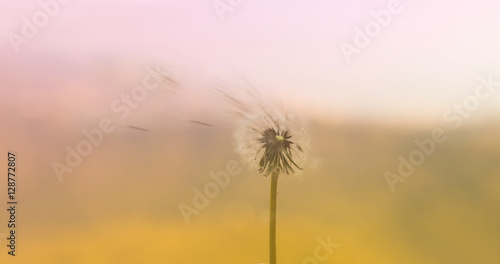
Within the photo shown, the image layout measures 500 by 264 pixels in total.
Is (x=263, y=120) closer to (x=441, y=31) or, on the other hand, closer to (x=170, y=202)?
(x=170, y=202)

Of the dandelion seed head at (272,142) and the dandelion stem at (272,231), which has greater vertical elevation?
the dandelion seed head at (272,142)

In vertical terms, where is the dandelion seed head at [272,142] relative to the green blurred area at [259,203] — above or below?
above

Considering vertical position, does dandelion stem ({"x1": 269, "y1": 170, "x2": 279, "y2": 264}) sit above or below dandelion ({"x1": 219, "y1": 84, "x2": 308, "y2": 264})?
below

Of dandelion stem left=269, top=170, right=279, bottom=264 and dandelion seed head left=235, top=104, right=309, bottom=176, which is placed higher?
dandelion seed head left=235, top=104, right=309, bottom=176

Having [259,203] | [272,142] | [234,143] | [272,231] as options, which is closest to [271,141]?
[272,142]

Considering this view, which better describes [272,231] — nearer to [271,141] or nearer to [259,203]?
[259,203]
